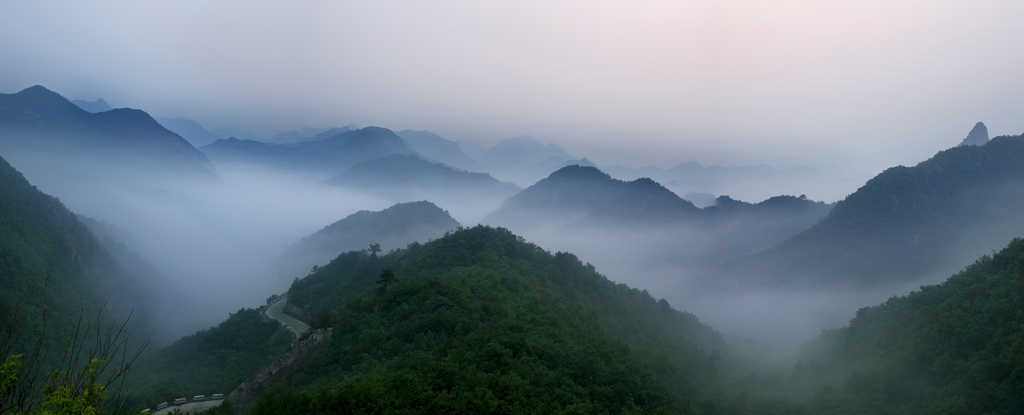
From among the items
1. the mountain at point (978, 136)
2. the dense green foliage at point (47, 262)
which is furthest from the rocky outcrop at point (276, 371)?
the mountain at point (978, 136)

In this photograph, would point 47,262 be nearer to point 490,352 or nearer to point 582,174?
point 490,352

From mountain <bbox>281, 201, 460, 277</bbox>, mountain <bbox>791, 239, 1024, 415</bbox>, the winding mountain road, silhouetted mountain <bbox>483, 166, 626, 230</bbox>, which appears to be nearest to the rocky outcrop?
the winding mountain road

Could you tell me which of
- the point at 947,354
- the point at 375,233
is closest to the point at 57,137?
the point at 375,233

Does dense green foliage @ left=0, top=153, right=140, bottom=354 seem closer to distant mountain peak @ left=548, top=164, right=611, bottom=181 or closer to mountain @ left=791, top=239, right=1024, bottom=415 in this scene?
mountain @ left=791, top=239, right=1024, bottom=415

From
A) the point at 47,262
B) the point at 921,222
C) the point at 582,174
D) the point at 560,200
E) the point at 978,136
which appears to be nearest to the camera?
the point at 47,262

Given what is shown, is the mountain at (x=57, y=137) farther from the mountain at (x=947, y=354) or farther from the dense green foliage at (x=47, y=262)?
the mountain at (x=947, y=354)

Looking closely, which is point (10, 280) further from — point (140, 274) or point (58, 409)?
point (58, 409)

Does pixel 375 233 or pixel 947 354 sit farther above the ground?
pixel 375 233
